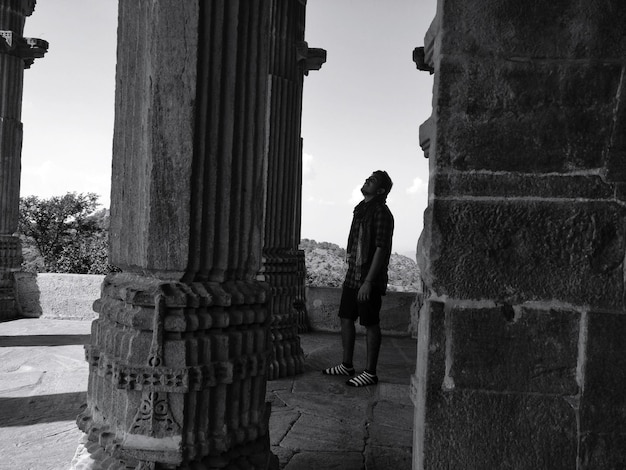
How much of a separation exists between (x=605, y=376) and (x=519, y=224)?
1.87 ft

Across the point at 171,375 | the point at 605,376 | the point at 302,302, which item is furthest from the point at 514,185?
the point at 302,302

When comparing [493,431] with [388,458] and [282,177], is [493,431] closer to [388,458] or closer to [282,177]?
[388,458]

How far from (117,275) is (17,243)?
774 centimetres

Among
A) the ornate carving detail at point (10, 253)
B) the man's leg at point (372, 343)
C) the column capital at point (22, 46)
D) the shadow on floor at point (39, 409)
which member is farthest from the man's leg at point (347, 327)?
the column capital at point (22, 46)

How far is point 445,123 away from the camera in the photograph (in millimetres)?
1831

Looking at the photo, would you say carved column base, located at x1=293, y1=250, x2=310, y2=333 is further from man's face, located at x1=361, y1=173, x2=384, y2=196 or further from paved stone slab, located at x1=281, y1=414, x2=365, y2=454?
paved stone slab, located at x1=281, y1=414, x2=365, y2=454

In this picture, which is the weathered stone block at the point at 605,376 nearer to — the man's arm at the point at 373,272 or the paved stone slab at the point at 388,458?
the paved stone slab at the point at 388,458

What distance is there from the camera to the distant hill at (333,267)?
1386 centimetres

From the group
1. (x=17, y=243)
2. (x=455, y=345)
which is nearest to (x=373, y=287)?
(x=455, y=345)

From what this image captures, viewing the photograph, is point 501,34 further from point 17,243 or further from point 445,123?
point 17,243

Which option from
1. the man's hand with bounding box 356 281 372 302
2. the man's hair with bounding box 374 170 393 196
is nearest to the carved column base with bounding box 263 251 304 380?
the man's hand with bounding box 356 281 372 302

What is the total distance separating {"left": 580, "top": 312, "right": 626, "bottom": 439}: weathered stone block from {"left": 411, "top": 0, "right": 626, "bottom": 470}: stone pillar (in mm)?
33

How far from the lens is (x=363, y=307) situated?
5.00 m

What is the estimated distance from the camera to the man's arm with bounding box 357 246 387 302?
16.0 ft
